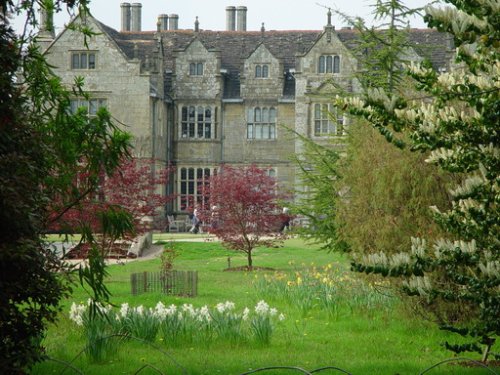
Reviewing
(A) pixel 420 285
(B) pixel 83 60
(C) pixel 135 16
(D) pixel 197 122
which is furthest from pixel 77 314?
(C) pixel 135 16

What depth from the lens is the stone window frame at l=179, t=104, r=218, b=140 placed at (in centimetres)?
4681

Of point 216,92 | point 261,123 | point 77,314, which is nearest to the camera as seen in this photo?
point 77,314

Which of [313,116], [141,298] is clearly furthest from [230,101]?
[141,298]

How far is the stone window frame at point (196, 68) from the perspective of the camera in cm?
4609

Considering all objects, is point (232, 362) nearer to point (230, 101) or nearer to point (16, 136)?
point (16, 136)

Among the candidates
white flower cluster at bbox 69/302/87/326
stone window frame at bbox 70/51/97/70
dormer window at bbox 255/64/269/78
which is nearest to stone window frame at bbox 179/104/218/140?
dormer window at bbox 255/64/269/78

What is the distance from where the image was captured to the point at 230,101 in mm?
46812

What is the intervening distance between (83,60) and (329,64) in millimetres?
10905

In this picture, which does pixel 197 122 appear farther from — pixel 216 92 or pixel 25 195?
pixel 25 195

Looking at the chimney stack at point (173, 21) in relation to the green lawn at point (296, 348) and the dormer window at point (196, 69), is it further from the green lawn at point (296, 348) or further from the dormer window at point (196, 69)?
the green lawn at point (296, 348)

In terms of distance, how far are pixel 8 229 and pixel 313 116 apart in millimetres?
37996

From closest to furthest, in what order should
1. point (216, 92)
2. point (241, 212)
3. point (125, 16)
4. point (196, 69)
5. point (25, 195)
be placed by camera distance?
point (25, 195)
point (241, 212)
point (196, 69)
point (216, 92)
point (125, 16)

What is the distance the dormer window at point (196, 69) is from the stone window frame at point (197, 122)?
1.55 metres

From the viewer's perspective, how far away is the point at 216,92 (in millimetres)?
46500
